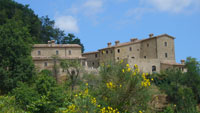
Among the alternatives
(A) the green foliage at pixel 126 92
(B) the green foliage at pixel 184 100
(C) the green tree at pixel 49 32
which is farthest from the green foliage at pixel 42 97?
(C) the green tree at pixel 49 32

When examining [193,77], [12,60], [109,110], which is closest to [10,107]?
[109,110]

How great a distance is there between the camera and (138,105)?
10922mm

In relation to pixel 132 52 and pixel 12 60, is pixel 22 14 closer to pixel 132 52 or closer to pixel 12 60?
pixel 132 52

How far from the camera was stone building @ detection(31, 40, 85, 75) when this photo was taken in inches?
1620

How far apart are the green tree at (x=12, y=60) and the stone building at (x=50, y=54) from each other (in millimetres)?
10044

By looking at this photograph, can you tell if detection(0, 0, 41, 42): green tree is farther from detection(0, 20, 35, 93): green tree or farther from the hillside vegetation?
detection(0, 20, 35, 93): green tree

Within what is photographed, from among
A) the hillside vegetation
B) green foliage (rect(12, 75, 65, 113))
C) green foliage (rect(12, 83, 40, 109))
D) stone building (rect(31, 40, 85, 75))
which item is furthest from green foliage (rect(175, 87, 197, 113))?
stone building (rect(31, 40, 85, 75))

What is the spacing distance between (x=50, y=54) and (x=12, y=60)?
14529 millimetres

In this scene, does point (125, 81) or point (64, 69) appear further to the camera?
point (64, 69)

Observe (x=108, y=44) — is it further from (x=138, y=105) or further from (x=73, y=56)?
(x=138, y=105)

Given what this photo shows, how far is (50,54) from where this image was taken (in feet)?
143

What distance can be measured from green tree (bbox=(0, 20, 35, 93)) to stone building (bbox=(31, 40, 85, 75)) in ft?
33.0

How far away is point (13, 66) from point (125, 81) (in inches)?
859

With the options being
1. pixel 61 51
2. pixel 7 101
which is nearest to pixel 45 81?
pixel 7 101
